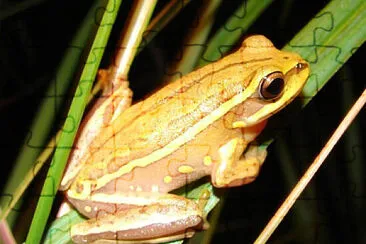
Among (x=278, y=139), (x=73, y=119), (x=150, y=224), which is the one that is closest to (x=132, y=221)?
(x=150, y=224)

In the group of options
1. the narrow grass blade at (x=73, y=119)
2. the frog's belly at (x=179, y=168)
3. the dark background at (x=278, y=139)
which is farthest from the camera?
the dark background at (x=278, y=139)

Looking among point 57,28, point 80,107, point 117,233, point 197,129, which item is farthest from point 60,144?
point 57,28

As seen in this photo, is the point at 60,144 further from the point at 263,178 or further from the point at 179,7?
the point at 263,178

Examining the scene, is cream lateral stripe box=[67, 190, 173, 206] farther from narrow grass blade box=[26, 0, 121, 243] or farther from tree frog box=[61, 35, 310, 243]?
→ narrow grass blade box=[26, 0, 121, 243]

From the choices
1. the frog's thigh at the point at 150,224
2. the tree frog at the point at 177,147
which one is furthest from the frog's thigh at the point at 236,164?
the frog's thigh at the point at 150,224

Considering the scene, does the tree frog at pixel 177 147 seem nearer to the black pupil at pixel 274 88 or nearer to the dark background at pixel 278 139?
the black pupil at pixel 274 88

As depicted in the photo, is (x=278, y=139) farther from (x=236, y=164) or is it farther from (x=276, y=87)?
(x=276, y=87)

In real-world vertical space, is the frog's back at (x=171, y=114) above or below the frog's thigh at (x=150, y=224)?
above

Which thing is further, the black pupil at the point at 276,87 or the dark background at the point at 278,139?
the dark background at the point at 278,139
